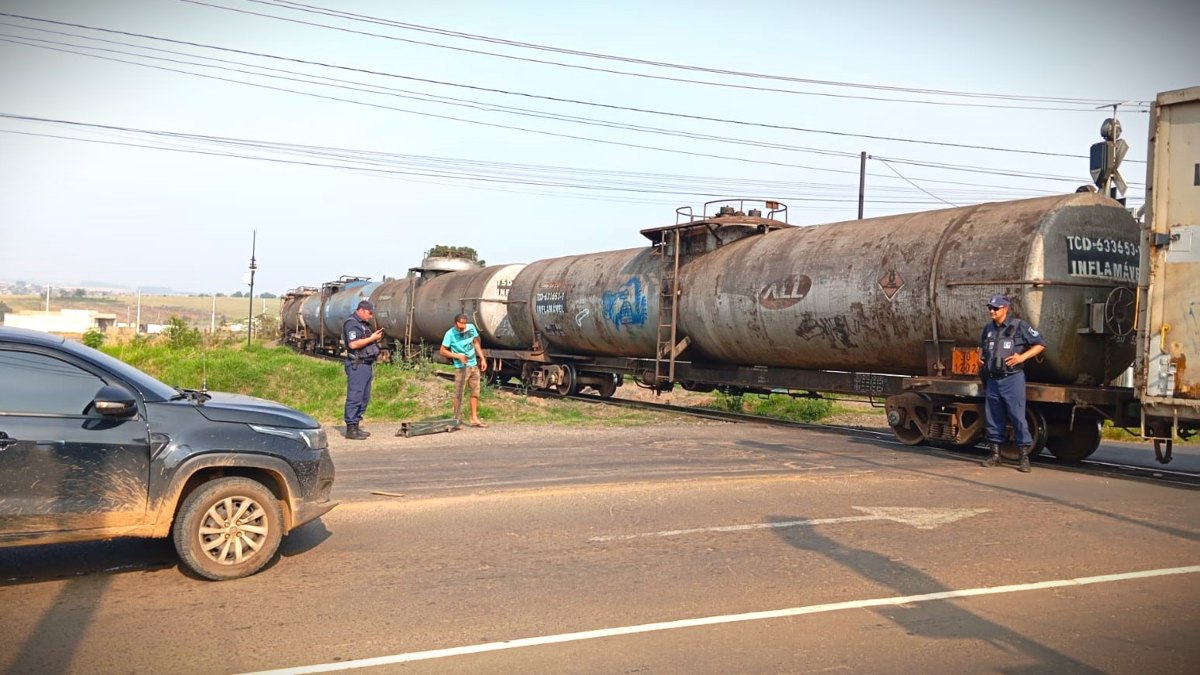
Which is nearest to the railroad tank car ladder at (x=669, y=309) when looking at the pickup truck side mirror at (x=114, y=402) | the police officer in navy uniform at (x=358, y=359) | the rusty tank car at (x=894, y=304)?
the rusty tank car at (x=894, y=304)

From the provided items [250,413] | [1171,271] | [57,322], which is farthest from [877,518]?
[57,322]

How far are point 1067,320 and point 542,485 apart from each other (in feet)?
21.6

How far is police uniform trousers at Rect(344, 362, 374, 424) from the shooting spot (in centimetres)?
1230

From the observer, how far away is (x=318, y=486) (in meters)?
6.15

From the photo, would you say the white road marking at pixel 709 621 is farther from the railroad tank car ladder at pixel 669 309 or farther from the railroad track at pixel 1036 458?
the railroad tank car ladder at pixel 669 309

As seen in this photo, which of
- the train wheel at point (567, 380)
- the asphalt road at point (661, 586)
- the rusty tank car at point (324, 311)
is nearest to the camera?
the asphalt road at point (661, 586)

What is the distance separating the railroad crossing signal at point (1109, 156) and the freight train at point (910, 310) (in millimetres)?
3872

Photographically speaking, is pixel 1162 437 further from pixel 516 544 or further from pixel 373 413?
pixel 373 413

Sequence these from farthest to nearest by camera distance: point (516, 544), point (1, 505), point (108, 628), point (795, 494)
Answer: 1. point (795, 494)
2. point (516, 544)
3. point (1, 505)
4. point (108, 628)

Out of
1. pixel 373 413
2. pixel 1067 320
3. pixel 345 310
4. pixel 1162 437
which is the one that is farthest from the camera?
pixel 345 310

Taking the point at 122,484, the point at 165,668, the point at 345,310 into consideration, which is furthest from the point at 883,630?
the point at 345,310

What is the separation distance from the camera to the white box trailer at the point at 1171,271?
9.19 metres

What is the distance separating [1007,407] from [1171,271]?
222 centimetres

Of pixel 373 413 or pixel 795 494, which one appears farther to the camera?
pixel 373 413
